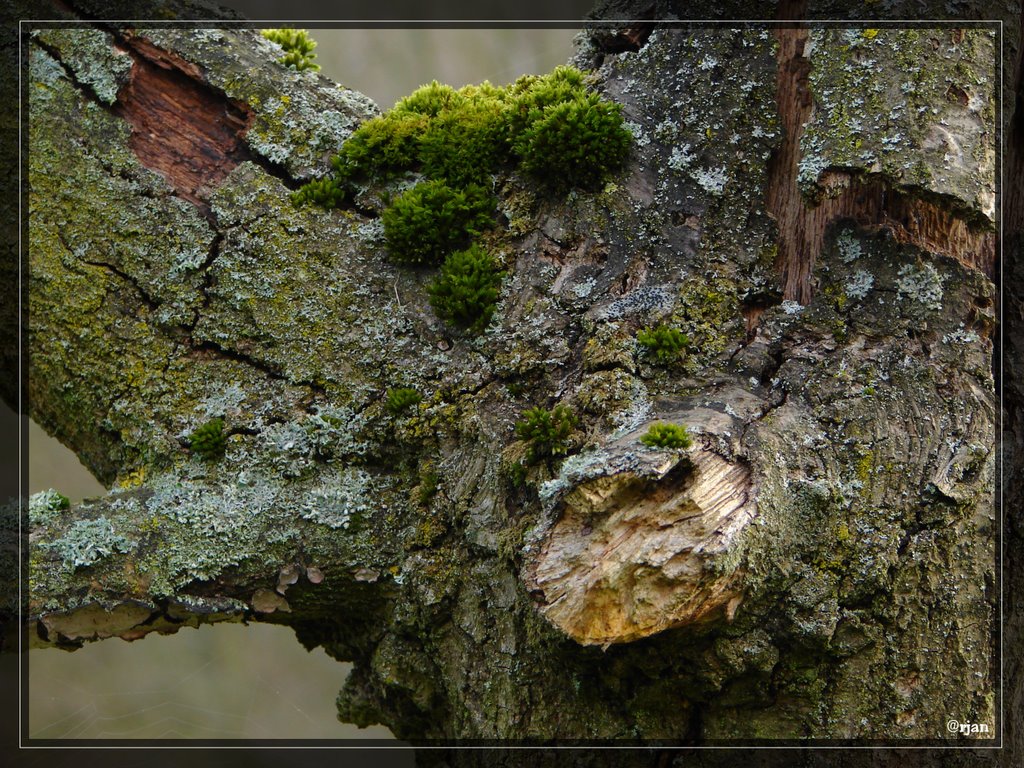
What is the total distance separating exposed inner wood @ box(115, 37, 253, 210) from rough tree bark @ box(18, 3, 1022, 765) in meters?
0.01

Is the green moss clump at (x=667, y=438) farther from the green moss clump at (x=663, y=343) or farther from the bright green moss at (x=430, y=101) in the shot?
the bright green moss at (x=430, y=101)

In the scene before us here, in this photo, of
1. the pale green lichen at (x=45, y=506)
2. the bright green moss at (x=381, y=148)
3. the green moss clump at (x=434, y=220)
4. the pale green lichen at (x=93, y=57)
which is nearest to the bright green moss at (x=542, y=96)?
the green moss clump at (x=434, y=220)

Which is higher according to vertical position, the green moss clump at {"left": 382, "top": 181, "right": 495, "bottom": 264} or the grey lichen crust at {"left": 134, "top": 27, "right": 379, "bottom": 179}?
the grey lichen crust at {"left": 134, "top": 27, "right": 379, "bottom": 179}

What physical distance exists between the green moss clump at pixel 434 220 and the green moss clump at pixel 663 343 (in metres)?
0.70

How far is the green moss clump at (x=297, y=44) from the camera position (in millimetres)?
3281

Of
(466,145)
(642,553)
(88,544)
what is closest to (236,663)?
(88,544)

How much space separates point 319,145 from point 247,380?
0.87 metres

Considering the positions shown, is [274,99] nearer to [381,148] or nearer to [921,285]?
[381,148]

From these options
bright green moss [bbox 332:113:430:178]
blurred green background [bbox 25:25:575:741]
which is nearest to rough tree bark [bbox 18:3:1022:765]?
bright green moss [bbox 332:113:430:178]

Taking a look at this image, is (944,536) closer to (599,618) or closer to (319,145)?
(599,618)

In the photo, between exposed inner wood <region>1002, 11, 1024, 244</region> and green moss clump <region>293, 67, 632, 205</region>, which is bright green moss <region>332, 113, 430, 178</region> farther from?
exposed inner wood <region>1002, 11, 1024, 244</region>

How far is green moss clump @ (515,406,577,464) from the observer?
2386 millimetres

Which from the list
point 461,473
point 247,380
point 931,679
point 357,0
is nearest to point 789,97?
point 461,473

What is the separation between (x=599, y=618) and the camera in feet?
6.89
